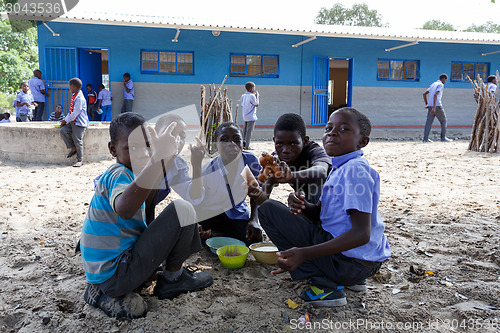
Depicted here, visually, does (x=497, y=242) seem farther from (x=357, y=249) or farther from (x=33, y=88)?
(x=33, y=88)

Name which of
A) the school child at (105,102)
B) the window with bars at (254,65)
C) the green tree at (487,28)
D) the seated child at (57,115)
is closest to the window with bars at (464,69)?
the window with bars at (254,65)

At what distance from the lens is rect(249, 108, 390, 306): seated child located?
5.91ft

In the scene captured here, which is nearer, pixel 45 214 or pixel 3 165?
pixel 45 214

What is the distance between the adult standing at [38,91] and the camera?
32.4 ft

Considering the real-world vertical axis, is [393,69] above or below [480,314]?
above

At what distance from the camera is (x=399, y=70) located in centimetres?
1287

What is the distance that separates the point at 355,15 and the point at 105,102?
98.8 feet

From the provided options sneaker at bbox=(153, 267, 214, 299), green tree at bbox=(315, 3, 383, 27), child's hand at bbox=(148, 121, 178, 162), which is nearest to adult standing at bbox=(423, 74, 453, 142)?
→ sneaker at bbox=(153, 267, 214, 299)

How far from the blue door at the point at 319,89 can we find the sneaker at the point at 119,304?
1082 cm

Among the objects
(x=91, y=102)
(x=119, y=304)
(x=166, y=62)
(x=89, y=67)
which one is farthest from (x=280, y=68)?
(x=119, y=304)

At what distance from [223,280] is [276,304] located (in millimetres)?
443

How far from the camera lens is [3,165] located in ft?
21.5

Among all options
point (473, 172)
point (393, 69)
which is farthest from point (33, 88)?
point (393, 69)

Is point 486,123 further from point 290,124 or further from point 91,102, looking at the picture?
point 91,102
